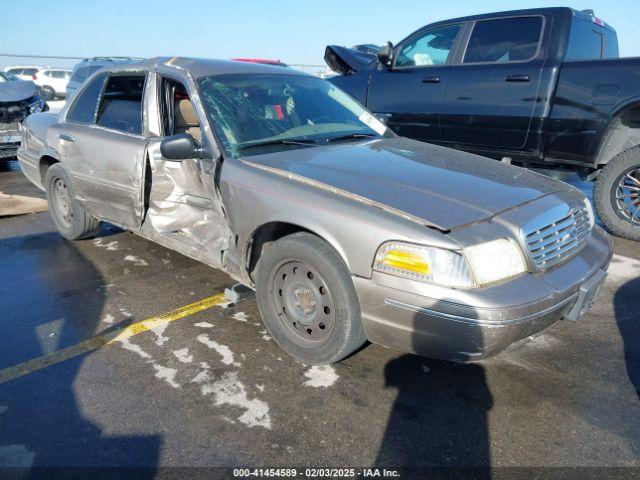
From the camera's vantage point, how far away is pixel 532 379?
8.92 ft

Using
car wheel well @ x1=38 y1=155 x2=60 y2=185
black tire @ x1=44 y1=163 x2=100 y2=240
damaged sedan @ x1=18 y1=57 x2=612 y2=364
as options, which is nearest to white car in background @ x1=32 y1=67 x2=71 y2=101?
car wheel well @ x1=38 y1=155 x2=60 y2=185

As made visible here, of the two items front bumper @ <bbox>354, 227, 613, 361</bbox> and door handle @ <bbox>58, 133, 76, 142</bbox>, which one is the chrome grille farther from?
door handle @ <bbox>58, 133, 76, 142</bbox>

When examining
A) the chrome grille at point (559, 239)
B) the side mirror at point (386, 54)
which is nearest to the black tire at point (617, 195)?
the chrome grille at point (559, 239)

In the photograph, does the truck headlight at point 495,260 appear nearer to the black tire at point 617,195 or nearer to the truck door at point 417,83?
the black tire at point 617,195

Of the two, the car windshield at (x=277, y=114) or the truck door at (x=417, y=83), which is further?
the truck door at (x=417, y=83)

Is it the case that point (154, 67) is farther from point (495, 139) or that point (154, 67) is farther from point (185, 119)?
point (495, 139)

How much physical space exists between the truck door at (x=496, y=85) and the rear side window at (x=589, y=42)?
34cm

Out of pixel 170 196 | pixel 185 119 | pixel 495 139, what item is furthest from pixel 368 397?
pixel 495 139

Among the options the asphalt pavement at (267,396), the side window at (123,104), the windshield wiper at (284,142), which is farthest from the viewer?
the side window at (123,104)

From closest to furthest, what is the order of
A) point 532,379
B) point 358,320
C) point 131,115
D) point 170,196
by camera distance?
point 358,320 < point 532,379 < point 170,196 < point 131,115

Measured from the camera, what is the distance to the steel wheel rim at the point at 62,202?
470 centimetres

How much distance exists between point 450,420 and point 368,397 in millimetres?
418

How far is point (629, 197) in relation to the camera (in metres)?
4.82

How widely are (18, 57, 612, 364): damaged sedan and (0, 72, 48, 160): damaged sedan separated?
4871mm
